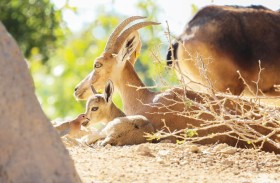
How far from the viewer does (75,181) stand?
4.51m

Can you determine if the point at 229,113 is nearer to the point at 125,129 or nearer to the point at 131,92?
the point at 125,129

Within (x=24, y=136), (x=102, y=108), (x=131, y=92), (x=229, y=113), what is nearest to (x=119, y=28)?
(x=131, y=92)

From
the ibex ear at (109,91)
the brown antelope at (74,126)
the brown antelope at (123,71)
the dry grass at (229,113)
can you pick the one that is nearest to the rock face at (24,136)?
the dry grass at (229,113)

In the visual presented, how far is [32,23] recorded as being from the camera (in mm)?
18938

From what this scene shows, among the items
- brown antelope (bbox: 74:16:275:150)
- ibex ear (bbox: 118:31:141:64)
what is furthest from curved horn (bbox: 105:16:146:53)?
ibex ear (bbox: 118:31:141:64)

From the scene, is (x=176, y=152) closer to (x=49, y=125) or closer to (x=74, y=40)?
(x=49, y=125)

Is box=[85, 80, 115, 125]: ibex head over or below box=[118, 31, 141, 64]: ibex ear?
below

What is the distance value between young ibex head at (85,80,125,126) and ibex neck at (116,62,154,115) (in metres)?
0.28

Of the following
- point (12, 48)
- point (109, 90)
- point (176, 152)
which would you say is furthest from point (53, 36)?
point (12, 48)

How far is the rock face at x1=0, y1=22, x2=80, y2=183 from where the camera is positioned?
438 centimetres

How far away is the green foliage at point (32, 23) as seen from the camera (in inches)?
733

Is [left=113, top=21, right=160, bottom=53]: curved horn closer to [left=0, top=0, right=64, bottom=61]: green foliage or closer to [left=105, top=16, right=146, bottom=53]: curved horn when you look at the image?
[left=105, top=16, right=146, bottom=53]: curved horn

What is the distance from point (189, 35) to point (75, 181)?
667 cm

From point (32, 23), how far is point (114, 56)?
31.1 ft
